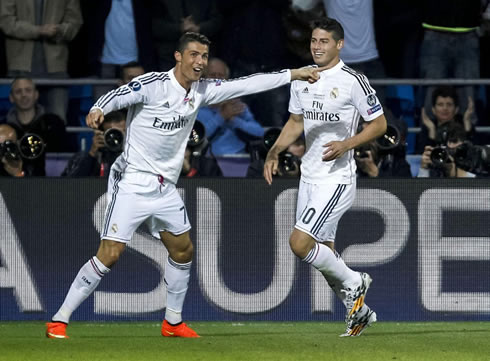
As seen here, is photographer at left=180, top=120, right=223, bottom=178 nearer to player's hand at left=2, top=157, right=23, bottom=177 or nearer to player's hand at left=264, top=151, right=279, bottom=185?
player's hand at left=2, top=157, right=23, bottom=177

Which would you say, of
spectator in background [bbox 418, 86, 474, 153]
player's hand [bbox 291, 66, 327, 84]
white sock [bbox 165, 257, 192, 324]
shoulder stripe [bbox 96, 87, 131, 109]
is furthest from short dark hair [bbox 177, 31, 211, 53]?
spectator in background [bbox 418, 86, 474, 153]

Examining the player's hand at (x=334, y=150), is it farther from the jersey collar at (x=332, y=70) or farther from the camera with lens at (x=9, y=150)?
the camera with lens at (x=9, y=150)

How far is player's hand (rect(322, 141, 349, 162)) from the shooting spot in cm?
950

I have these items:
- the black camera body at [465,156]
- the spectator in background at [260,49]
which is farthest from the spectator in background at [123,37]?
the black camera body at [465,156]

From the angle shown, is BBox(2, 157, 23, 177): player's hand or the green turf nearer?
the green turf

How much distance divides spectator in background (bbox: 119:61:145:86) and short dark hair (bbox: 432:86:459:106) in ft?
9.35

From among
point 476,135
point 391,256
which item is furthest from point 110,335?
point 476,135

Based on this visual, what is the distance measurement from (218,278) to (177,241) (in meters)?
1.82

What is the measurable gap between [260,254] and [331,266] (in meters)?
1.84

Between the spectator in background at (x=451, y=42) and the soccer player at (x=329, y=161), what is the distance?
3609 mm

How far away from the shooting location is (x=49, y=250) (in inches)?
454

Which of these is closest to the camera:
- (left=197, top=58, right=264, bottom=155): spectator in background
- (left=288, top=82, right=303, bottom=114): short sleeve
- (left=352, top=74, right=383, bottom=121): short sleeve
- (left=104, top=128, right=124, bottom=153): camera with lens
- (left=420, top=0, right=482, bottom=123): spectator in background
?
(left=352, top=74, right=383, bottom=121): short sleeve

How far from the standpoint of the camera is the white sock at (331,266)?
9766 mm

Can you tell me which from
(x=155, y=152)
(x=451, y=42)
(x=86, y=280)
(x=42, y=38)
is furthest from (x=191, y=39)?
(x=451, y=42)
